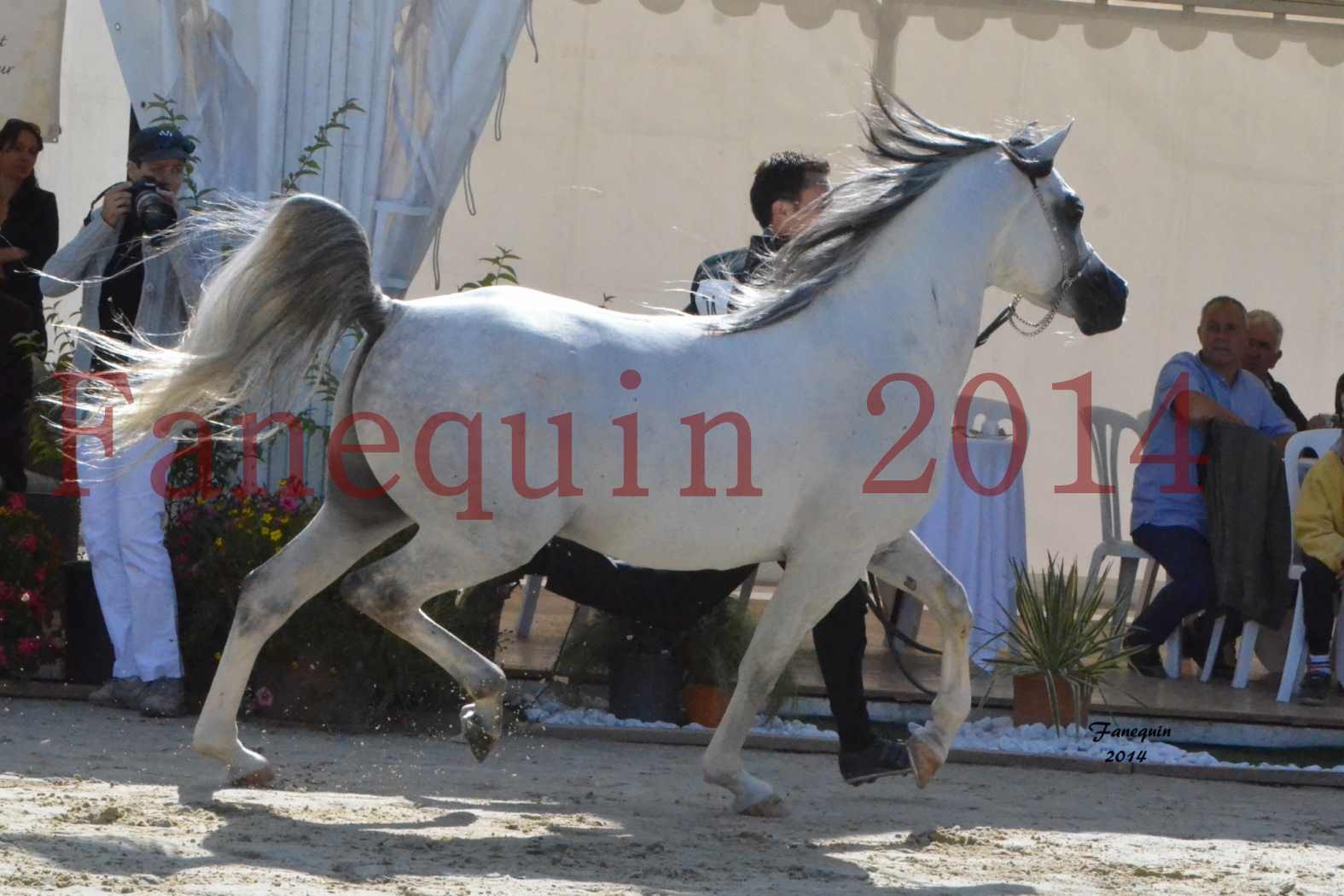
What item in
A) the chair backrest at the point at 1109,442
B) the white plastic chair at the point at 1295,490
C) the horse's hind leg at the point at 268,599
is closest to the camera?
the horse's hind leg at the point at 268,599

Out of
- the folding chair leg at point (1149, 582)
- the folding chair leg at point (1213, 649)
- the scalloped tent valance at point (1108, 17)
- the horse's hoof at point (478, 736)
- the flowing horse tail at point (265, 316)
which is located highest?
the scalloped tent valance at point (1108, 17)

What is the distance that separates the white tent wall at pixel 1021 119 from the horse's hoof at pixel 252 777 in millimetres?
5392

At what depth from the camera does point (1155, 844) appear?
4.49 meters

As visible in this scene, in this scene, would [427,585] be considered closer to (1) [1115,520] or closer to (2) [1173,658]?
(2) [1173,658]

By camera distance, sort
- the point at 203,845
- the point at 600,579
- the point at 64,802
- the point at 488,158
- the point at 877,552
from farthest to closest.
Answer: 1. the point at 488,158
2. the point at 600,579
3. the point at 877,552
4. the point at 64,802
5. the point at 203,845

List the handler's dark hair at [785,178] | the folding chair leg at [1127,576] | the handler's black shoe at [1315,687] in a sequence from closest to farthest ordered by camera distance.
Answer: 1. the handler's dark hair at [785,178]
2. the handler's black shoe at [1315,687]
3. the folding chair leg at [1127,576]

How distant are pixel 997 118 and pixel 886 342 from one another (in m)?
5.78

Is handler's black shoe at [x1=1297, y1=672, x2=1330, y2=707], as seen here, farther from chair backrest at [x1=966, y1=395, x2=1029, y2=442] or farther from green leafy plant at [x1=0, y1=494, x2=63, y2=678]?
green leafy plant at [x1=0, y1=494, x2=63, y2=678]

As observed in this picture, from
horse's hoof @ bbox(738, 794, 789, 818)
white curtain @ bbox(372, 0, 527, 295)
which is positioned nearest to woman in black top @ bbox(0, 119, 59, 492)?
white curtain @ bbox(372, 0, 527, 295)

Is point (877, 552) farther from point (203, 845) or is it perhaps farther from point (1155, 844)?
point (203, 845)

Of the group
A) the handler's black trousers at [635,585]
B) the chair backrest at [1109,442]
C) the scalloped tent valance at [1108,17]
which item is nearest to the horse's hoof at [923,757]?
the handler's black trousers at [635,585]

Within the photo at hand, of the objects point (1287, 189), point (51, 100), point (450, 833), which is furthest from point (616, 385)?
point (1287, 189)

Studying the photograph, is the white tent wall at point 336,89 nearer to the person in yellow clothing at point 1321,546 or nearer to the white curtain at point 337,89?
the white curtain at point 337,89

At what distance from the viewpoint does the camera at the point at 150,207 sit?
5.49 metres
